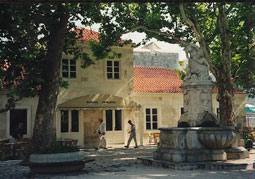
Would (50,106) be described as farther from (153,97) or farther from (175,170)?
(153,97)

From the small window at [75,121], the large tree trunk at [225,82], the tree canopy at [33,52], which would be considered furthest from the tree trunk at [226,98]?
the small window at [75,121]

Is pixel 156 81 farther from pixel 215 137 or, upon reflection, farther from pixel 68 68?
pixel 215 137

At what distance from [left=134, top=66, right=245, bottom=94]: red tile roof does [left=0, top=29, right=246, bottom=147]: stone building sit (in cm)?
8

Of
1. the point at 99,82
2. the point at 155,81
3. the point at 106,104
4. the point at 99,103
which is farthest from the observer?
the point at 155,81

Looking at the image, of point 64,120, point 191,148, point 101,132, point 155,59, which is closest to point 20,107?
point 64,120

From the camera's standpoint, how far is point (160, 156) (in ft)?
38.5

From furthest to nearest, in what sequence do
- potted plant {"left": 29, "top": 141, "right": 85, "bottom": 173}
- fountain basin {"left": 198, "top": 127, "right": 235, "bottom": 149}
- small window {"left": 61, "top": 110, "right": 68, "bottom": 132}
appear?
small window {"left": 61, "top": 110, "right": 68, "bottom": 132}, fountain basin {"left": 198, "top": 127, "right": 235, "bottom": 149}, potted plant {"left": 29, "top": 141, "right": 85, "bottom": 173}

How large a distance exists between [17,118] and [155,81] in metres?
10.6

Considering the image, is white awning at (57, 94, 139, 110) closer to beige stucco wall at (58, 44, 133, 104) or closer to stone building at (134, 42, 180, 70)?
beige stucco wall at (58, 44, 133, 104)

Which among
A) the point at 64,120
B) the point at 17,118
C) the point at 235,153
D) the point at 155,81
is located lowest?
the point at 235,153

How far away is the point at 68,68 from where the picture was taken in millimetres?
20797

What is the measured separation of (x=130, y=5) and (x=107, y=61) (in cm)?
470

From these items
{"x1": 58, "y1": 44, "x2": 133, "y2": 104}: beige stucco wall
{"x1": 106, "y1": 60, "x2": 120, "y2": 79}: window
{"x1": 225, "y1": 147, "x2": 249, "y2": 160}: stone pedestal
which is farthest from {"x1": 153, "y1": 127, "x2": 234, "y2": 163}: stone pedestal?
{"x1": 106, "y1": 60, "x2": 120, "y2": 79}: window

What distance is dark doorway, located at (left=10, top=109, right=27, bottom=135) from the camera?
63.4ft
